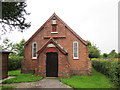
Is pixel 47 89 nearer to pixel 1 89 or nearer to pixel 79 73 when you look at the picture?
pixel 1 89

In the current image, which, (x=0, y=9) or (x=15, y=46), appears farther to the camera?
(x=15, y=46)

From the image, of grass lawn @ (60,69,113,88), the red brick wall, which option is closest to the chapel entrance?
the red brick wall

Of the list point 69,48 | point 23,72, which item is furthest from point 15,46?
point 69,48

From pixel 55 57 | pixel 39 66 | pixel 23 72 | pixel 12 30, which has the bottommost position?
pixel 23 72

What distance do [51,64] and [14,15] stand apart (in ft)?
27.1

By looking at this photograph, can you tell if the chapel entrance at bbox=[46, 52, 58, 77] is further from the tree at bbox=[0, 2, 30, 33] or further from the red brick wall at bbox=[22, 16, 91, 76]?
the tree at bbox=[0, 2, 30, 33]

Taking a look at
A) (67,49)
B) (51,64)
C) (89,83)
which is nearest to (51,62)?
(51,64)

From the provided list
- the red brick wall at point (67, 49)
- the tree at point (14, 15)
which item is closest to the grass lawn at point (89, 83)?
the red brick wall at point (67, 49)

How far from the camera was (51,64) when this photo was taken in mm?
16734

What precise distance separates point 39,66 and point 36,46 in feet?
15.2

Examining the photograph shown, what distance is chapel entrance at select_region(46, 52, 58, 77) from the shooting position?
1656 cm

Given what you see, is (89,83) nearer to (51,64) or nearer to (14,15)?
(51,64)

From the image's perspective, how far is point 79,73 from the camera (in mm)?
18375

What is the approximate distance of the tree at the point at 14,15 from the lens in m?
10.1
